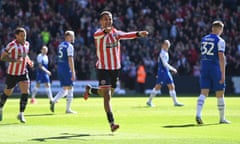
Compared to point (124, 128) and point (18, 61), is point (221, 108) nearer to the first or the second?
point (124, 128)

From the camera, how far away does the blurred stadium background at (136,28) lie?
41.0 metres

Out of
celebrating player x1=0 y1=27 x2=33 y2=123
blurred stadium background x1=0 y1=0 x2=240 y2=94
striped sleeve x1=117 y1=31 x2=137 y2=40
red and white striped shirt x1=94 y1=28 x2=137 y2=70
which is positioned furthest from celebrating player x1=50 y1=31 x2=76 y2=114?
blurred stadium background x1=0 y1=0 x2=240 y2=94

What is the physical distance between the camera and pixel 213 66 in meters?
17.6

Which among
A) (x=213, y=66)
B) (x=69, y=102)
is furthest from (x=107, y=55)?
(x=69, y=102)

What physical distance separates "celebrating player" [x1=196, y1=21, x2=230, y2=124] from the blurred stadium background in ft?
73.7

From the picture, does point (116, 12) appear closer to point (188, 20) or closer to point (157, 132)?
point (188, 20)

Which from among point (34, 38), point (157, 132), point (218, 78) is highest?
point (34, 38)

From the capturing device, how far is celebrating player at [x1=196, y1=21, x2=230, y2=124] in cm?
1730

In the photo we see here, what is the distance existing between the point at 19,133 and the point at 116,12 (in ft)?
99.7

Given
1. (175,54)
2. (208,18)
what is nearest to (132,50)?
(175,54)

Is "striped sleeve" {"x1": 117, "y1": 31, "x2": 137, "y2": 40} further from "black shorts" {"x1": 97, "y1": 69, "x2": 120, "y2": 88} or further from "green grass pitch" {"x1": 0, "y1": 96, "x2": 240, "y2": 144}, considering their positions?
"green grass pitch" {"x1": 0, "y1": 96, "x2": 240, "y2": 144}

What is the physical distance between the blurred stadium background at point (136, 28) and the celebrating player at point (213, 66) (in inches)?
884

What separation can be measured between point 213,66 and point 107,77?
3538 mm

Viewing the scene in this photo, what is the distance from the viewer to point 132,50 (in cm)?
4212
